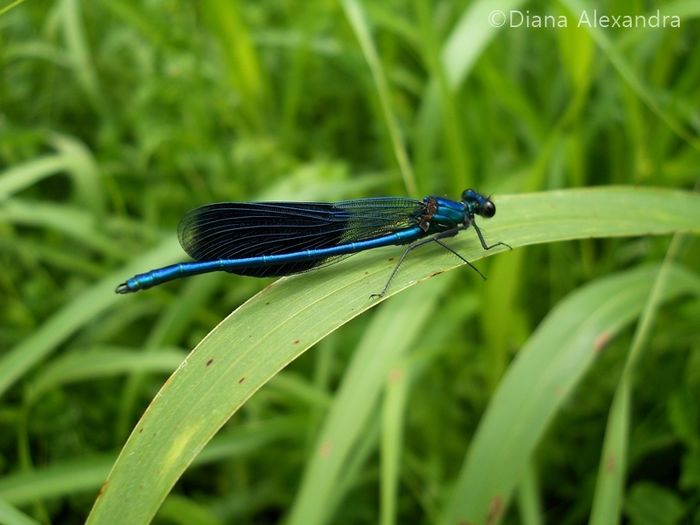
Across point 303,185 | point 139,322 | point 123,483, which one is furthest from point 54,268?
point 123,483

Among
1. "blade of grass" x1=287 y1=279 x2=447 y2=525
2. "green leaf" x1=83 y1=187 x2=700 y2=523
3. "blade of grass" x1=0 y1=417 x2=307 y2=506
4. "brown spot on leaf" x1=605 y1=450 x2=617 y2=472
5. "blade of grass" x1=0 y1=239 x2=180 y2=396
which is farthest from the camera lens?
"blade of grass" x1=0 y1=239 x2=180 y2=396

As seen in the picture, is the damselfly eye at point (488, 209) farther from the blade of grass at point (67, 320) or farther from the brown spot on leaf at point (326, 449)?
the blade of grass at point (67, 320)

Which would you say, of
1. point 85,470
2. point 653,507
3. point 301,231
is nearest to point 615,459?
point 653,507

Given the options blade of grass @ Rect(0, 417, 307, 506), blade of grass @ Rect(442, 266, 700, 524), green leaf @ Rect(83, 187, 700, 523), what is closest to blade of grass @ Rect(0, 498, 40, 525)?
green leaf @ Rect(83, 187, 700, 523)

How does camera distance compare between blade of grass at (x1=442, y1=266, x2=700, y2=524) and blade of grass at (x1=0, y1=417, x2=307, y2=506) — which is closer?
blade of grass at (x1=442, y1=266, x2=700, y2=524)

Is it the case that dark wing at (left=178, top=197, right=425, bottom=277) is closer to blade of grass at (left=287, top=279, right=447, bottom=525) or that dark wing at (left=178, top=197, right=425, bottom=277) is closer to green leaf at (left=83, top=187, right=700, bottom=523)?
green leaf at (left=83, top=187, right=700, bottom=523)

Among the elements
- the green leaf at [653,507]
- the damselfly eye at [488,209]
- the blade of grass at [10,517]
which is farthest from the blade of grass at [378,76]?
the blade of grass at [10,517]

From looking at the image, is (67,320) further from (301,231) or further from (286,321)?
(286,321)
